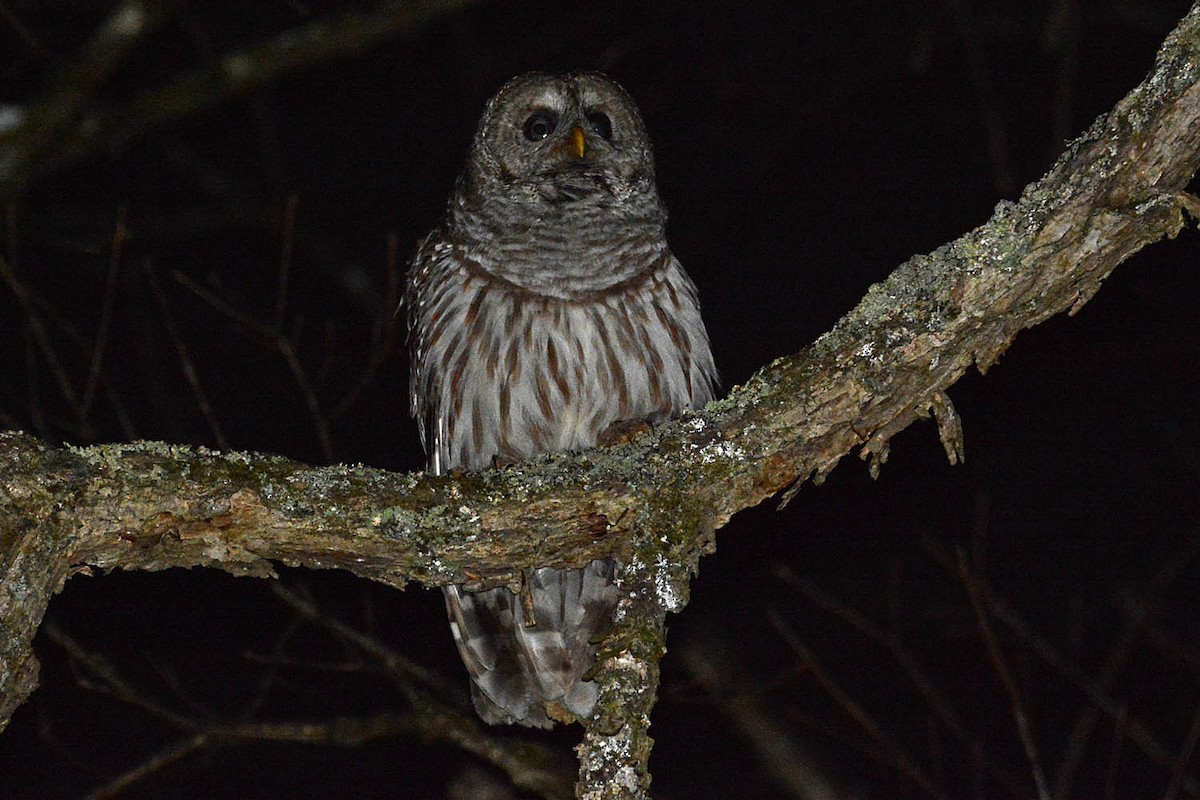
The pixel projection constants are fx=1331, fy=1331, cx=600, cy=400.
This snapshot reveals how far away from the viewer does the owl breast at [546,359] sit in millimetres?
4199

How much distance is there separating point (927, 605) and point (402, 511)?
3655 millimetres

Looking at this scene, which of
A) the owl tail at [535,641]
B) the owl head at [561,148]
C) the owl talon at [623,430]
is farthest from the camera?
the owl head at [561,148]

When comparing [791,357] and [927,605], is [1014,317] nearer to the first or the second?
[791,357]

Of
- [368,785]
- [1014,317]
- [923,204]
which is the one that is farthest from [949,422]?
[368,785]

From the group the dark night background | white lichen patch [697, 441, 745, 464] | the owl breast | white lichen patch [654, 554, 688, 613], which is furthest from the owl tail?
white lichen patch [654, 554, 688, 613]

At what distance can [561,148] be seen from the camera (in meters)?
4.63

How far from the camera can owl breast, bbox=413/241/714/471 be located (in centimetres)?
420

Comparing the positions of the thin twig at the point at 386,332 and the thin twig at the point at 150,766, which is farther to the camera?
the thin twig at the point at 386,332

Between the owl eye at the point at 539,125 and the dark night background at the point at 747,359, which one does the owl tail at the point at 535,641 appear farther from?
the owl eye at the point at 539,125

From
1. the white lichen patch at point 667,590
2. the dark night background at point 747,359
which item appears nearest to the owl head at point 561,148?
the dark night background at point 747,359

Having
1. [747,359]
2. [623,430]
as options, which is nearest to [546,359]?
[623,430]

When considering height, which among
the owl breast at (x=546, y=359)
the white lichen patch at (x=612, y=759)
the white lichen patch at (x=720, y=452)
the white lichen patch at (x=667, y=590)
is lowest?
the white lichen patch at (x=612, y=759)

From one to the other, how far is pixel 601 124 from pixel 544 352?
3.41ft

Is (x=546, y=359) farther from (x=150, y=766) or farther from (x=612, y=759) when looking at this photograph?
(x=612, y=759)
